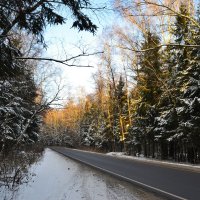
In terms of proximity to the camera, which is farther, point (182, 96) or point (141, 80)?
point (141, 80)

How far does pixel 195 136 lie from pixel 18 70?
21.6m

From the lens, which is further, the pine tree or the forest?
the pine tree

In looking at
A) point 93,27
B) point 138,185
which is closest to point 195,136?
point 138,185

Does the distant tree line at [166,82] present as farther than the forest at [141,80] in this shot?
Yes

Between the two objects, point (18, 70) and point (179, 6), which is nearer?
point (18, 70)

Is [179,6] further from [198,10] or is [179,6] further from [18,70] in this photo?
[18,70]

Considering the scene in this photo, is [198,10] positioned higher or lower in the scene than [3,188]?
higher

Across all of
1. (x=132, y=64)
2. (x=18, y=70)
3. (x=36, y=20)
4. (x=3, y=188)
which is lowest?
(x=3, y=188)

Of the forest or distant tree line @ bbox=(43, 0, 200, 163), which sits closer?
the forest

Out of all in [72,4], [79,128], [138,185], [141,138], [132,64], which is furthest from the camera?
[79,128]

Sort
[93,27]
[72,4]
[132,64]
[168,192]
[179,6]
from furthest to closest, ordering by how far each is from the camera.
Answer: [132,64]
[179,6]
[168,192]
[93,27]
[72,4]

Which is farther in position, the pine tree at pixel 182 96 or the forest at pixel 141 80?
the pine tree at pixel 182 96

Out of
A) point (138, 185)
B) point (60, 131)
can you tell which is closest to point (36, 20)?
point (138, 185)

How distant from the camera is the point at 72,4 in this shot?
669 cm
